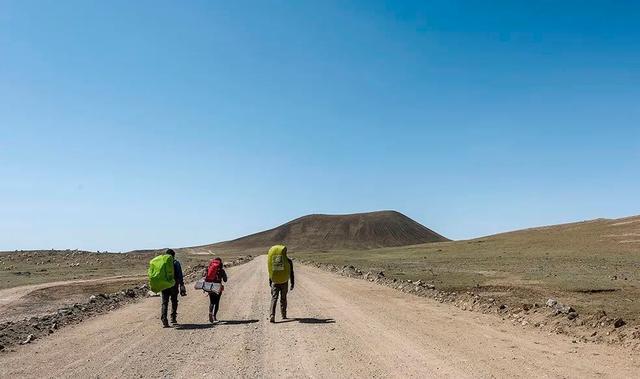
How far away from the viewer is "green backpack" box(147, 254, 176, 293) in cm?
1497

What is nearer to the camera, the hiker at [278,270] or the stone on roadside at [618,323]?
the stone on roadside at [618,323]

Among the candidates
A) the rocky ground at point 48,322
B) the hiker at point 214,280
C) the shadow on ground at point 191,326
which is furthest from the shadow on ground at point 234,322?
the rocky ground at point 48,322

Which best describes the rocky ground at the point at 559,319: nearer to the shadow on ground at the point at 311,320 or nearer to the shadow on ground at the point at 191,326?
the shadow on ground at the point at 311,320

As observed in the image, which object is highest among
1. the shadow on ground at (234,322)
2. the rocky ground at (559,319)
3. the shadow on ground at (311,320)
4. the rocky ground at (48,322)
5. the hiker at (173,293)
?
the hiker at (173,293)

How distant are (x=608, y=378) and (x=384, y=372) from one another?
3.62 meters

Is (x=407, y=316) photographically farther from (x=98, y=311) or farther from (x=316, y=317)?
(x=98, y=311)

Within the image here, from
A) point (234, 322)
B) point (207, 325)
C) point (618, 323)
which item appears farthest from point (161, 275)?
point (618, 323)

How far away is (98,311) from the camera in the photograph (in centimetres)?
2009

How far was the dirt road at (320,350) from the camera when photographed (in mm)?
9258

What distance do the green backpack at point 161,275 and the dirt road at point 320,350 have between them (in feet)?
3.97

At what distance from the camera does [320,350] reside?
11.0 meters

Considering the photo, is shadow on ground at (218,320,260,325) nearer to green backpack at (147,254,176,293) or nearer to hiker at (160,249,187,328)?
hiker at (160,249,187,328)

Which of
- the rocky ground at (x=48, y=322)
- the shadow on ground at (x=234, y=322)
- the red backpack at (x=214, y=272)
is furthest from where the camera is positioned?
the red backpack at (x=214, y=272)

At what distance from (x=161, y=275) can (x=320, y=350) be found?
20.2 ft
